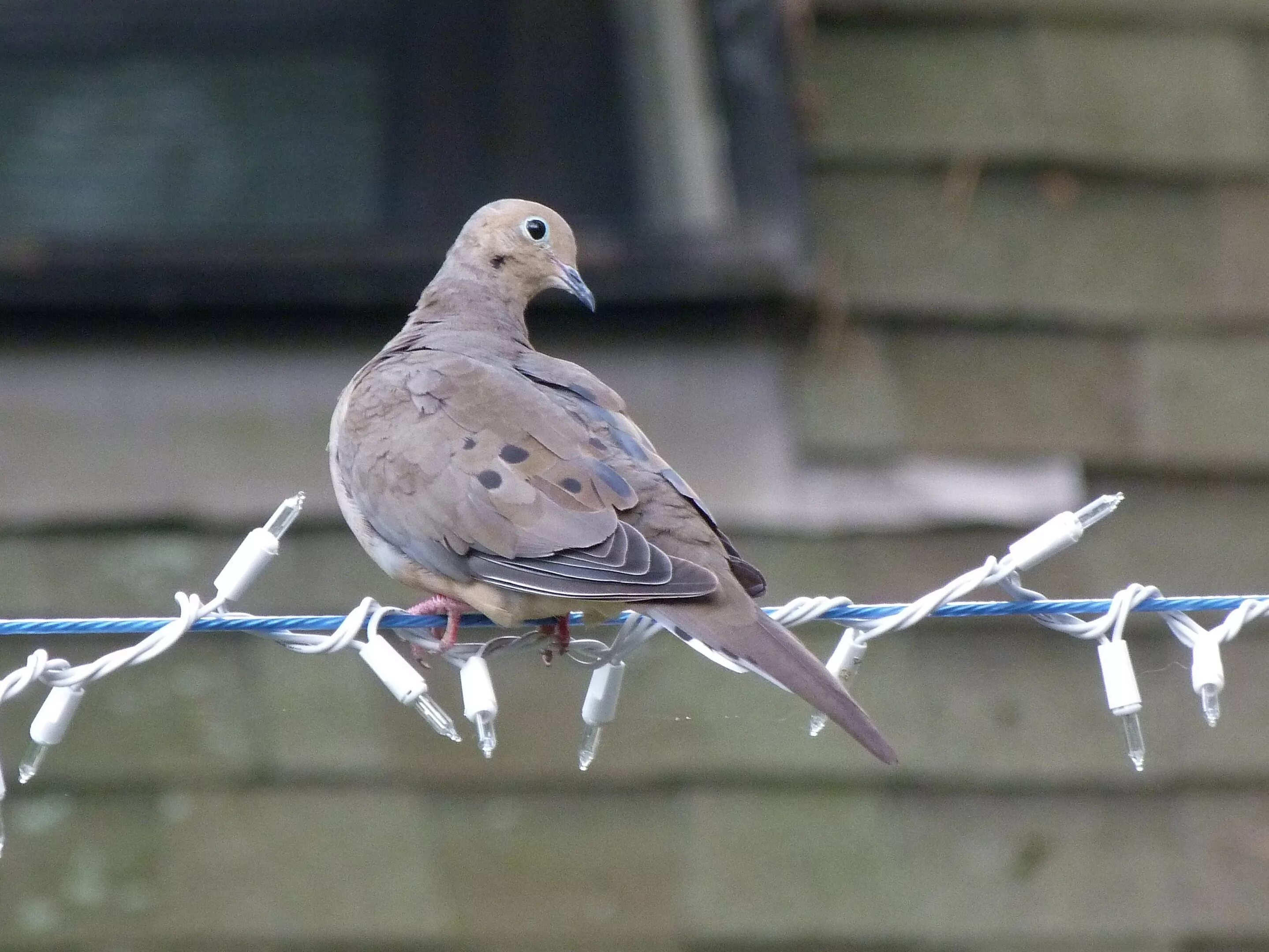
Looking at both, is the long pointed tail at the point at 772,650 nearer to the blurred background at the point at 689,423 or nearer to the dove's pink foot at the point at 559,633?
the dove's pink foot at the point at 559,633

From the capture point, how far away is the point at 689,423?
3332 mm

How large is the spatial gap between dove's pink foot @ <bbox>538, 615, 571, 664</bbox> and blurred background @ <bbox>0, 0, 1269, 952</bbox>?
682 millimetres

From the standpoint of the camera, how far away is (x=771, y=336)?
3.38 meters

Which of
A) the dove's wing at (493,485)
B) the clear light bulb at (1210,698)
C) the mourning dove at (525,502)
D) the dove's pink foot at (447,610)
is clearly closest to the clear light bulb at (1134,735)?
the clear light bulb at (1210,698)

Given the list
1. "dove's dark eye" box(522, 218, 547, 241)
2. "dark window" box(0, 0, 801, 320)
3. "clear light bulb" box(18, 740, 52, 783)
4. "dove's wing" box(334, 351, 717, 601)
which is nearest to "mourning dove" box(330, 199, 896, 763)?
"dove's wing" box(334, 351, 717, 601)

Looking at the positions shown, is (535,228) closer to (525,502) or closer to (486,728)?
(525,502)

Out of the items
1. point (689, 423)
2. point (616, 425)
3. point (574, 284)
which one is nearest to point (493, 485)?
point (616, 425)

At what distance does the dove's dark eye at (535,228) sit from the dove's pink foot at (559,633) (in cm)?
73

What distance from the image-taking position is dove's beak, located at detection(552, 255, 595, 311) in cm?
279

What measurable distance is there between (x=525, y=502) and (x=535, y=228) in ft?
2.63

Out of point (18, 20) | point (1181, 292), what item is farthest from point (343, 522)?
point (1181, 292)

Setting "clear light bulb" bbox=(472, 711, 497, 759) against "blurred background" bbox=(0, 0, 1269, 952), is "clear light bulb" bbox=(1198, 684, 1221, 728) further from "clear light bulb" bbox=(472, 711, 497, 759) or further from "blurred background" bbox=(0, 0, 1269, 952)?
"blurred background" bbox=(0, 0, 1269, 952)

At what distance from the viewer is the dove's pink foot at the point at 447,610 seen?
7.86ft

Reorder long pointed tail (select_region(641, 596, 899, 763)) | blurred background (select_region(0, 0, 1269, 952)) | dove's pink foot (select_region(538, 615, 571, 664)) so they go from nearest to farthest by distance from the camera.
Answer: long pointed tail (select_region(641, 596, 899, 763)) → dove's pink foot (select_region(538, 615, 571, 664)) → blurred background (select_region(0, 0, 1269, 952))
